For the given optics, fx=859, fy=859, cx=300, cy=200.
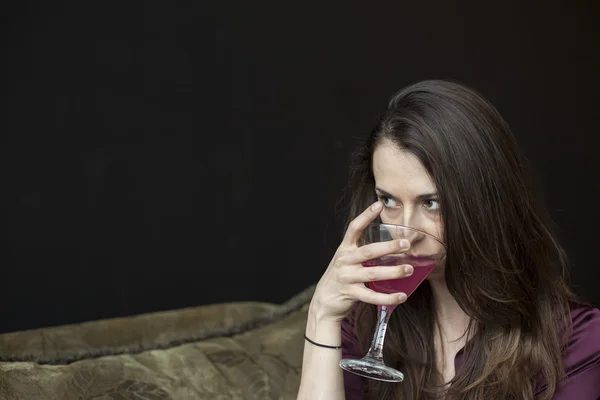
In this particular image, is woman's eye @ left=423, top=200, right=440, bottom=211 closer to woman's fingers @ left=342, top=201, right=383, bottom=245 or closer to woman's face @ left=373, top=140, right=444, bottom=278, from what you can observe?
woman's face @ left=373, top=140, right=444, bottom=278

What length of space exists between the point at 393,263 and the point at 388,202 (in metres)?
0.25

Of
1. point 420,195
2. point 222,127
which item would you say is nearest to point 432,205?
point 420,195

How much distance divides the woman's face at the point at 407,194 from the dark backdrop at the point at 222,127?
2.65 feet

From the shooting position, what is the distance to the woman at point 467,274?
2.01 meters

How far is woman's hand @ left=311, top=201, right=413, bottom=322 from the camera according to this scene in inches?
72.1

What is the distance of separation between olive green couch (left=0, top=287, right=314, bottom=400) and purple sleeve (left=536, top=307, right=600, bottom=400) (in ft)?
2.78

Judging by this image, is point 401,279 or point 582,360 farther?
point 582,360

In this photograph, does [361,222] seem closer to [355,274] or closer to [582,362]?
[355,274]

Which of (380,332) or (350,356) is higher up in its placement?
(380,332)

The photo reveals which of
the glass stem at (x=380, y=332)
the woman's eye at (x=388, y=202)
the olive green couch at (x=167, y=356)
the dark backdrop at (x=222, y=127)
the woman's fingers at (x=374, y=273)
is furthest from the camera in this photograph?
the dark backdrop at (x=222, y=127)

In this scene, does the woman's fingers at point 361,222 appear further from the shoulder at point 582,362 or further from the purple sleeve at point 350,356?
the shoulder at point 582,362

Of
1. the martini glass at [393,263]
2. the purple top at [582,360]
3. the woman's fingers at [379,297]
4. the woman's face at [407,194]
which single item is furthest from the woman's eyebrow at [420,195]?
the purple top at [582,360]

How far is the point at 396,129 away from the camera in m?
2.11

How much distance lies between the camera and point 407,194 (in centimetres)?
200
